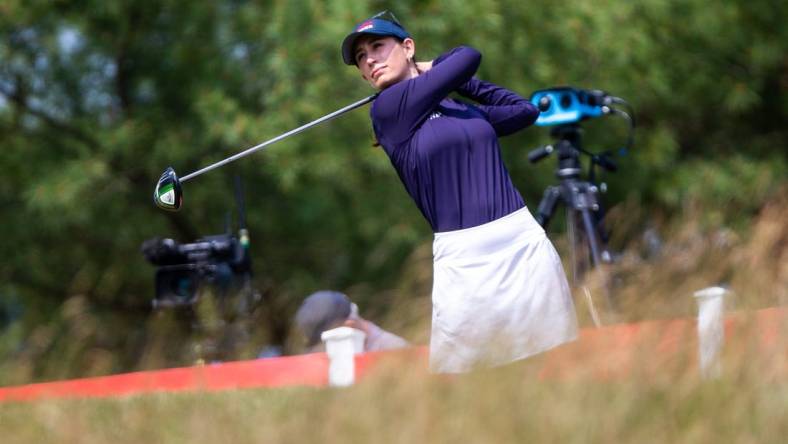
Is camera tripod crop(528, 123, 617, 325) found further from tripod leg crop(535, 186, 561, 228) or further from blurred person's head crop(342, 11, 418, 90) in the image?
blurred person's head crop(342, 11, 418, 90)

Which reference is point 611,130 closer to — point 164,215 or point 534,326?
point 164,215

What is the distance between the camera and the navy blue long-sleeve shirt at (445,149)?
168 inches

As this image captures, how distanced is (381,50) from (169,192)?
97 cm

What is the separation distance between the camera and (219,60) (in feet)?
38.5

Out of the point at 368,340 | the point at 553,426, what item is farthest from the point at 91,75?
the point at 553,426

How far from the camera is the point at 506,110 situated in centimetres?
463

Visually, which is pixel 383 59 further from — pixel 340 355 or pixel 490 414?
pixel 490 414

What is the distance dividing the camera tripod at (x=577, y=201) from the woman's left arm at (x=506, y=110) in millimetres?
1722

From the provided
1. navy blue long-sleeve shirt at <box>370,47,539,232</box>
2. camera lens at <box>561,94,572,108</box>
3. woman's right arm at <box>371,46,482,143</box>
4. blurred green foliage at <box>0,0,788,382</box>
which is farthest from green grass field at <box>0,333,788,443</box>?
blurred green foliage at <box>0,0,788,382</box>

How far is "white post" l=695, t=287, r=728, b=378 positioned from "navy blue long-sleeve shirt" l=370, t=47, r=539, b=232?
640mm

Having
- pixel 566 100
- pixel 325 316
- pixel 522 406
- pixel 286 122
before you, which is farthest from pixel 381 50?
pixel 286 122

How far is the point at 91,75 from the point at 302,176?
7.79 ft

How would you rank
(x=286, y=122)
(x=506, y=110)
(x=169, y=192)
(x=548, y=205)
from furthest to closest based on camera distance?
1. (x=286, y=122)
2. (x=548, y=205)
3. (x=169, y=192)
4. (x=506, y=110)

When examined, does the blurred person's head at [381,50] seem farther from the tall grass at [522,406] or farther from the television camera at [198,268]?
the television camera at [198,268]
